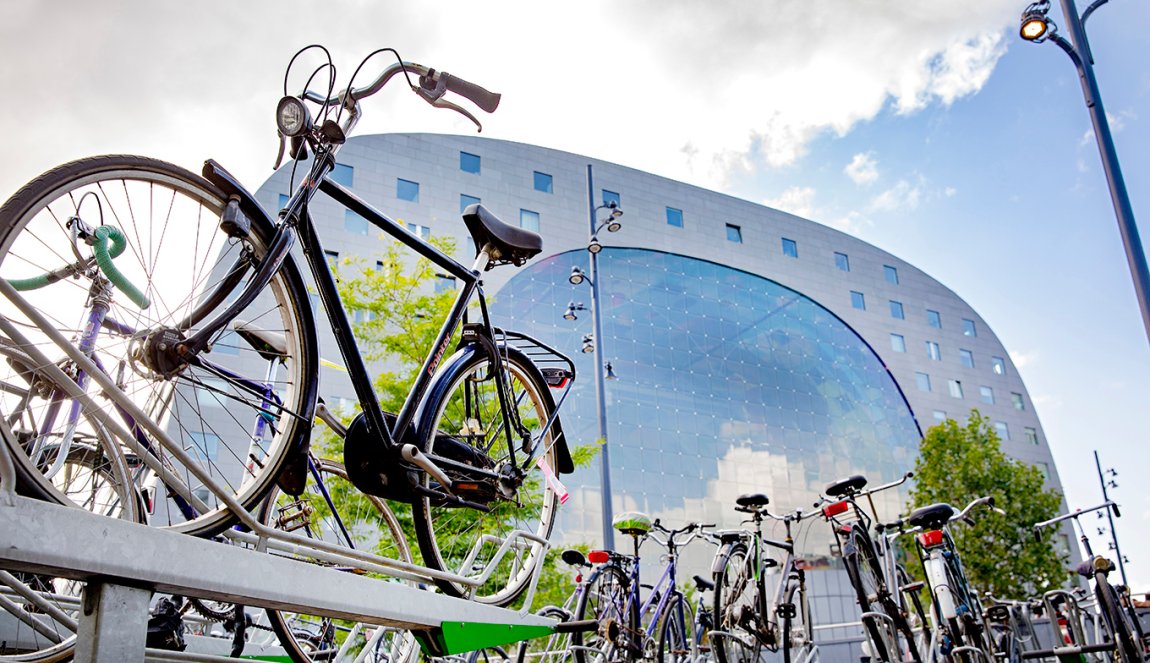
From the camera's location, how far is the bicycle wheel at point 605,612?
554 centimetres

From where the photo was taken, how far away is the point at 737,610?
226 inches

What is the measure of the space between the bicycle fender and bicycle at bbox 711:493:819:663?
7.67 ft

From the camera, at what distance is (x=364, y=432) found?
2.68 metres

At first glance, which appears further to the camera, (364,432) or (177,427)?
(364,432)

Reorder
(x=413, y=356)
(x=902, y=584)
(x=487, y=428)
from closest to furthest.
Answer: (x=487, y=428), (x=902, y=584), (x=413, y=356)

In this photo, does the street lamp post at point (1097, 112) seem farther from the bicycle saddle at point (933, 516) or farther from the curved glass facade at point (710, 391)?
the curved glass facade at point (710, 391)

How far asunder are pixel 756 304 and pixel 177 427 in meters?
33.8

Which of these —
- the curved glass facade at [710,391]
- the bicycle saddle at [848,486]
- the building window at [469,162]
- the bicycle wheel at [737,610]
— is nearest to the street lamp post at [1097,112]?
the bicycle saddle at [848,486]

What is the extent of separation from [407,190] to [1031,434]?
116 ft

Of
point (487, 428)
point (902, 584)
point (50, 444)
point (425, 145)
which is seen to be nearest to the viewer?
point (50, 444)

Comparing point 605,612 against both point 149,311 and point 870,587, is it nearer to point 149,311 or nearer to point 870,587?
point 870,587

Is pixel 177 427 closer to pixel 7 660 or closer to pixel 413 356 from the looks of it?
pixel 7 660

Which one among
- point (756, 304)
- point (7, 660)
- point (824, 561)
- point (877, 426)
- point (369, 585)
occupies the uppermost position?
point (756, 304)

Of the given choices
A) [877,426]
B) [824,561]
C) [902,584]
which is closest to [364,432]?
[902,584]
